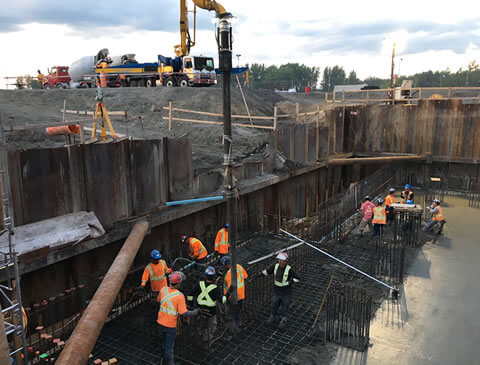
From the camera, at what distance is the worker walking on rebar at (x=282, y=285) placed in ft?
25.6

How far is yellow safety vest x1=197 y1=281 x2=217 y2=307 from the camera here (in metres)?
7.27

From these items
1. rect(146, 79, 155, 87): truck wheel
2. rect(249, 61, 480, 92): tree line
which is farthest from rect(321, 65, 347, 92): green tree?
rect(146, 79, 155, 87): truck wheel

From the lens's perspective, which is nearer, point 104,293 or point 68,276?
point 104,293

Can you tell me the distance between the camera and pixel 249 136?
1950cm

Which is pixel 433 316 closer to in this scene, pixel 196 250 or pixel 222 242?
pixel 222 242

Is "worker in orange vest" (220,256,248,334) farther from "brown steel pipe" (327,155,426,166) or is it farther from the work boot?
"brown steel pipe" (327,155,426,166)

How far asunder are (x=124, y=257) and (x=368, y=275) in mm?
6149

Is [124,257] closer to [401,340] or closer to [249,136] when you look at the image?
[401,340]

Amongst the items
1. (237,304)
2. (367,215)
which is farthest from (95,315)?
(367,215)

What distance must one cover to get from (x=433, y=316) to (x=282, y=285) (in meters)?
3.38

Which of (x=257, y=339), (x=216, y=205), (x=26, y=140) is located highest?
(x=26, y=140)

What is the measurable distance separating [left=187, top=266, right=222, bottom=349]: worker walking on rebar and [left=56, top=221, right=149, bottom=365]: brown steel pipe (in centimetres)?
141

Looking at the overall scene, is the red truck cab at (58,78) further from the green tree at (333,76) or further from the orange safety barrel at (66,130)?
the green tree at (333,76)

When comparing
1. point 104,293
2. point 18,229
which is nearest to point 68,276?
point 18,229
